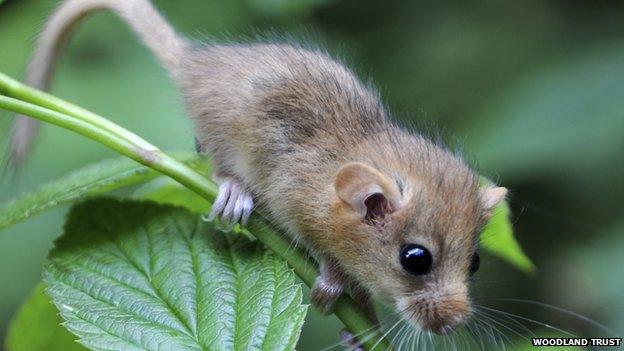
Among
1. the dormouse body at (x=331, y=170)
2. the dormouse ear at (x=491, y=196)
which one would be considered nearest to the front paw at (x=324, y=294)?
the dormouse body at (x=331, y=170)

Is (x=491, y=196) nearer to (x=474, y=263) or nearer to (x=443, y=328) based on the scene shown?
(x=474, y=263)

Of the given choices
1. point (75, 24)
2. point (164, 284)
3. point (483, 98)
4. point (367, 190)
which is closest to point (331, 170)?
point (367, 190)

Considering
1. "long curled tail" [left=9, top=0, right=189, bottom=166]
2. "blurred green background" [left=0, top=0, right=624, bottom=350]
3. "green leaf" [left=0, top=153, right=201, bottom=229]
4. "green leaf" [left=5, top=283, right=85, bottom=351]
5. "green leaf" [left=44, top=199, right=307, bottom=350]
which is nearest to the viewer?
"green leaf" [left=44, top=199, right=307, bottom=350]

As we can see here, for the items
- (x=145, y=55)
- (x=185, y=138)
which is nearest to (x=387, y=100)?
(x=185, y=138)

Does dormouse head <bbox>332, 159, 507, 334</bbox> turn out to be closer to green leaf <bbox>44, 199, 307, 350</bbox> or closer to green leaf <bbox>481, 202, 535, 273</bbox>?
green leaf <bbox>481, 202, 535, 273</bbox>

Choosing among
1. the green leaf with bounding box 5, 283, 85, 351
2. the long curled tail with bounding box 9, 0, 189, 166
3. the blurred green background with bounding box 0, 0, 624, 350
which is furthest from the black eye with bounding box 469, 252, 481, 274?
the blurred green background with bounding box 0, 0, 624, 350

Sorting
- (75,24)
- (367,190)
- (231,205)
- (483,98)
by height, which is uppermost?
(483,98)
